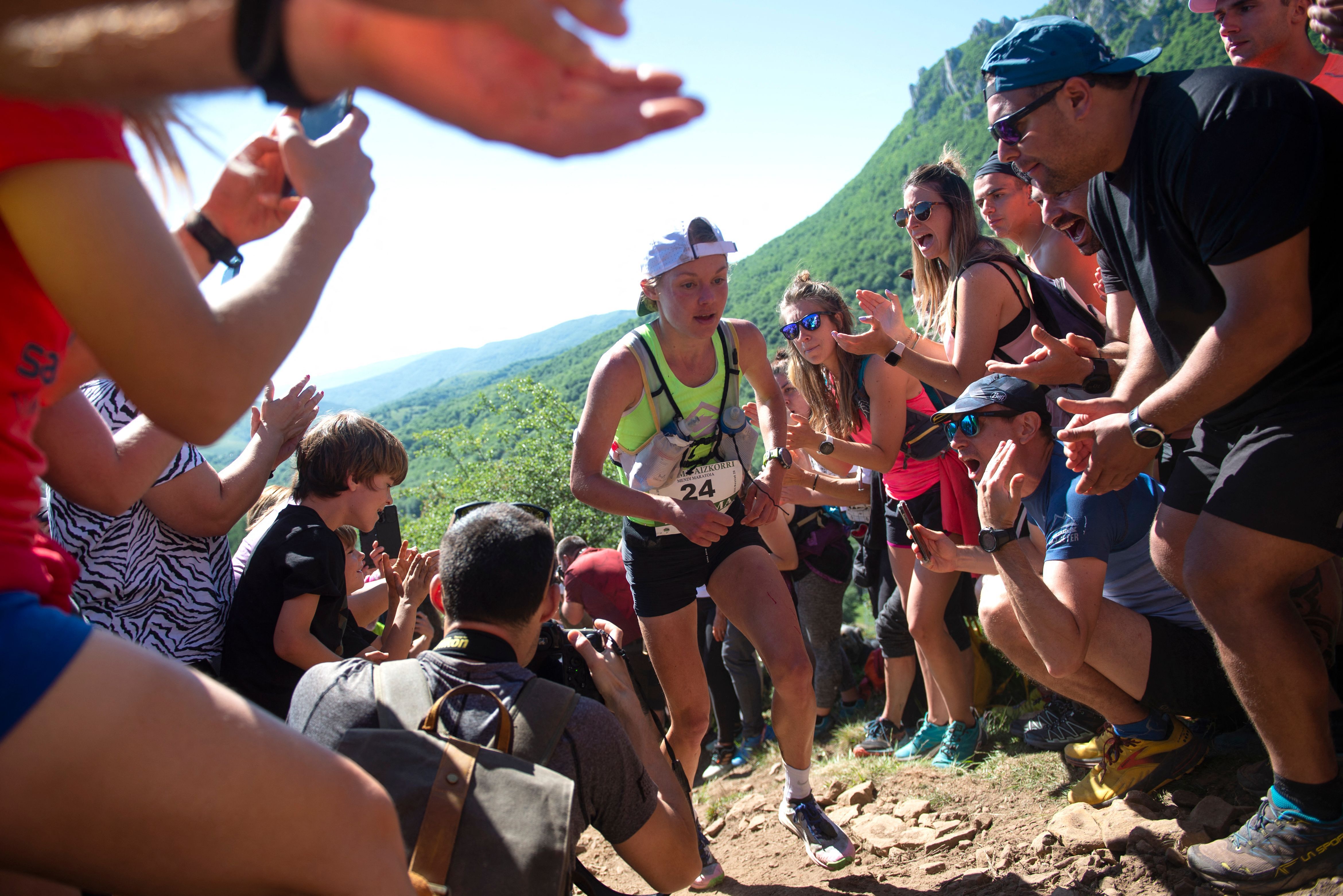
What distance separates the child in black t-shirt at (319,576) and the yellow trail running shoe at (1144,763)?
2.75 metres

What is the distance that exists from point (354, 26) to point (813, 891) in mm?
3470

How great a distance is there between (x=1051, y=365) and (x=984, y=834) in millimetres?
1849

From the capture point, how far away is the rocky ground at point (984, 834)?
2.86 meters

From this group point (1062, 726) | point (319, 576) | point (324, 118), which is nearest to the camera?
point (324, 118)

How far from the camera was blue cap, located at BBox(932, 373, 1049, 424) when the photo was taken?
3299 mm

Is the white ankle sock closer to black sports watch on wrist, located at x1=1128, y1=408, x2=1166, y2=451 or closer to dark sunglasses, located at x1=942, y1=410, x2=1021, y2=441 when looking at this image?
dark sunglasses, located at x1=942, y1=410, x2=1021, y2=441

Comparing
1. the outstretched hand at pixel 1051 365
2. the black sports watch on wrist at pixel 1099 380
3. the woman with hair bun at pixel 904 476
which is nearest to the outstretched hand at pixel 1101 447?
the outstretched hand at pixel 1051 365

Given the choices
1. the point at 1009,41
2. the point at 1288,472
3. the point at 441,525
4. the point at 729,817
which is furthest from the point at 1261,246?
the point at 441,525

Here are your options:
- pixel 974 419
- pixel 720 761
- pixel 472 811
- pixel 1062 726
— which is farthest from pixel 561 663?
pixel 720 761

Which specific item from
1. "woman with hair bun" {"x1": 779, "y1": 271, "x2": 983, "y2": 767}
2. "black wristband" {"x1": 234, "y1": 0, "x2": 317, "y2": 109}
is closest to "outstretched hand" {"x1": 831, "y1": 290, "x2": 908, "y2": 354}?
"woman with hair bun" {"x1": 779, "y1": 271, "x2": 983, "y2": 767}

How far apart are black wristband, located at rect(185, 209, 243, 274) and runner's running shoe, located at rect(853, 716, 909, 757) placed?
426 centimetres

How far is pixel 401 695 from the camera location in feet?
6.84

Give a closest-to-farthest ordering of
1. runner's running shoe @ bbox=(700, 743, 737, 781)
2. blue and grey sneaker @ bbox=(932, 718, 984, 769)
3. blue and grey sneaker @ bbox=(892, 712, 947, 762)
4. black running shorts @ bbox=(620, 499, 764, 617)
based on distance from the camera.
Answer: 1. black running shorts @ bbox=(620, 499, 764, 617)
2. blue and grey sneaker @ bbox=(932, 718, 984, 769)
3. blue and grey sneaker @ bbox=(892, 712, 947, 762)
4. runner's running shoe @ bbox=(700, 743, 737, 781)

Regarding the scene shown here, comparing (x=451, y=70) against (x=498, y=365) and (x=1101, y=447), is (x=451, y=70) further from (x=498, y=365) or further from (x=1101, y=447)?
(x=498, y=365)
